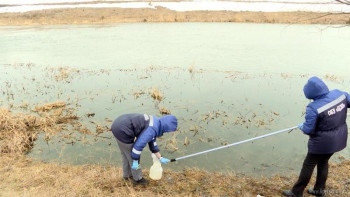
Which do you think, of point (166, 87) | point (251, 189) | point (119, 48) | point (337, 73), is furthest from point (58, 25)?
point (251, 189)

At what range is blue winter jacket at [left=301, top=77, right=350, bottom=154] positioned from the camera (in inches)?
163

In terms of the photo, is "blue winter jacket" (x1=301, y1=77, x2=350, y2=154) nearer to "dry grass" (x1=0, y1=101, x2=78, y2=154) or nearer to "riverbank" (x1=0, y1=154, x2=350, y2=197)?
"riverbank" (x1=0, y1=154, x2=350, y2=197)

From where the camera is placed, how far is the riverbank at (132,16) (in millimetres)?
30375

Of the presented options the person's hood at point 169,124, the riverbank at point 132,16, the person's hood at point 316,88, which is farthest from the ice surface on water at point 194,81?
the riverbank at point 132,16

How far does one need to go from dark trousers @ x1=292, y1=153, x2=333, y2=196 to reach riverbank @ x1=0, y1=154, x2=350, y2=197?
1.40ft

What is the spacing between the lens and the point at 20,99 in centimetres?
1051

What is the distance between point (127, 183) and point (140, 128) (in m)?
1.39

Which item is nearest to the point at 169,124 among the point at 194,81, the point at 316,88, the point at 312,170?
the point at 316,88

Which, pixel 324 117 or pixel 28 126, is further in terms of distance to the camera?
pixel 28 126

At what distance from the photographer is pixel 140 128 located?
4.77 metres

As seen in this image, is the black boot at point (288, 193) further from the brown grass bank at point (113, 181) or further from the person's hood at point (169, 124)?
the person's hood at point (169, 124)

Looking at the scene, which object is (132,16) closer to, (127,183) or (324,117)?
(127,183)

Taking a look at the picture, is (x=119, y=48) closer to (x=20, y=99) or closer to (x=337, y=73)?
(x=20, y=99)

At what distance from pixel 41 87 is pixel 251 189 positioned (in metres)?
9.95
